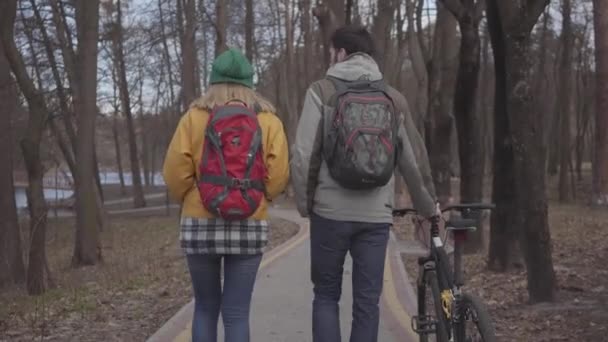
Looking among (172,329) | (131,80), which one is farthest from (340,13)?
(131,80)

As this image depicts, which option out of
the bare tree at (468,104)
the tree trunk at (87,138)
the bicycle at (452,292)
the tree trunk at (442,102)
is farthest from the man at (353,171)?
the tree trunk at (87,138)

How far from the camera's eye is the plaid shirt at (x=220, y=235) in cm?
405

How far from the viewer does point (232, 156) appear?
3986mm

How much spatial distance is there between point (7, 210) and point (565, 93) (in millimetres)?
24528

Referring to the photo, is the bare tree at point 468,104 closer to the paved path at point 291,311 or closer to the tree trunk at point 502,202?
the tree trunk at point 502,202

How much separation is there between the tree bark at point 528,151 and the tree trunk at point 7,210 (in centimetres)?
953

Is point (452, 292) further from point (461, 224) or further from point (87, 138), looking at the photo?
point (87, 138)

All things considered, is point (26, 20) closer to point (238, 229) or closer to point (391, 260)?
point (391, 260)

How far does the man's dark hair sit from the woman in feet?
1.78

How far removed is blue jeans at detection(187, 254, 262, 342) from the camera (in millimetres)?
4184

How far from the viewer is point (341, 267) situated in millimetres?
4410

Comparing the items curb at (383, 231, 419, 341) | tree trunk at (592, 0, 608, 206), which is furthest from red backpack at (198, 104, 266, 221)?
tree trunk at (592, 0, 608, 206)

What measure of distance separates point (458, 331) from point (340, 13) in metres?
14.3

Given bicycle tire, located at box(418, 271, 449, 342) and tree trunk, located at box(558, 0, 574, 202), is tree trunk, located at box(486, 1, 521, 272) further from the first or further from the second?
tree trunk, located at box(558, 0, 574, 202)
